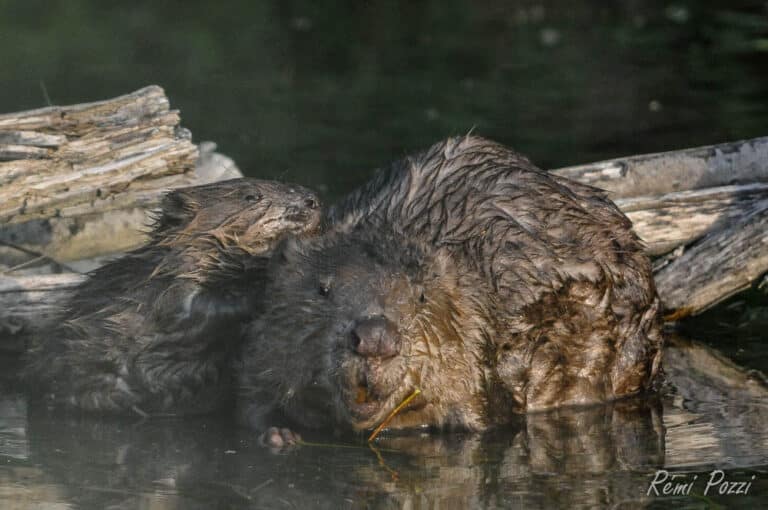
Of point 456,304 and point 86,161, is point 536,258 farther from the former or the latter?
point 86,161

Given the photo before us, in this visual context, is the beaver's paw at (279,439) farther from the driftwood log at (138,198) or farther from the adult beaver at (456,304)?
the driftwood log at (138,198)

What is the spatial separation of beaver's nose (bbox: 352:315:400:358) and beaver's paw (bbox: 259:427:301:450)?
1.76 ft

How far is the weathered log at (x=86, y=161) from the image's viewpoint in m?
6.68

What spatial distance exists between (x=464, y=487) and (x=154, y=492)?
1.14 m

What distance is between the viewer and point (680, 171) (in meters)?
7.54

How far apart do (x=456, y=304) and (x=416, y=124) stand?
652 centimetres

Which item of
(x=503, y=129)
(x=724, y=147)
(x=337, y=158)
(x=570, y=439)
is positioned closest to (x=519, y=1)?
(x=503, y=129)

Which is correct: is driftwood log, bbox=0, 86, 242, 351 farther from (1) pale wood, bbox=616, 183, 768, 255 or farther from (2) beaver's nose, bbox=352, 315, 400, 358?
(1) pale wood, bbox=616, 183, 768, 255

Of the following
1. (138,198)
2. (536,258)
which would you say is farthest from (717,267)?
(138,198)

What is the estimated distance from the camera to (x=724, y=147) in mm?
7523
